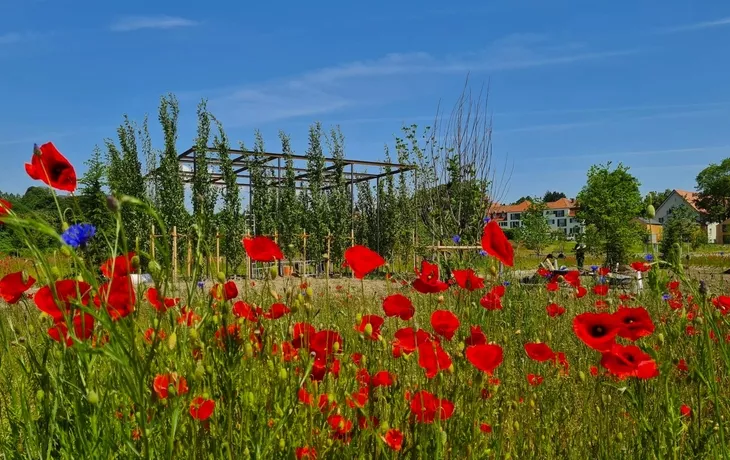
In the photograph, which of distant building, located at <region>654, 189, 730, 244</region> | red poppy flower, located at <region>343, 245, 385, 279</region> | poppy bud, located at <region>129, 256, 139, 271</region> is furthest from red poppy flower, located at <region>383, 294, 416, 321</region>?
distant building, located at <region>654, 189, 730, 244</region>

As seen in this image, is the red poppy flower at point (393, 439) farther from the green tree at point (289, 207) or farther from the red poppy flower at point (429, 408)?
the green tree at point (289, 207)

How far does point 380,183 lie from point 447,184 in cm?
651

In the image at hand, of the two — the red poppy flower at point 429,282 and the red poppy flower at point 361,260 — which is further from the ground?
the red poppy flower at point 361,260

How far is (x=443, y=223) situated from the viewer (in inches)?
403

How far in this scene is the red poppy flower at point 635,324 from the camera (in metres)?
1.20

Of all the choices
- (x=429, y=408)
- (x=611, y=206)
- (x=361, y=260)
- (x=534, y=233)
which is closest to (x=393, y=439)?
(x=429, y=408)

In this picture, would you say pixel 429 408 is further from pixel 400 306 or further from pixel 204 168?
pixel 204 168

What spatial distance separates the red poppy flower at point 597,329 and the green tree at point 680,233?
17.2 inches

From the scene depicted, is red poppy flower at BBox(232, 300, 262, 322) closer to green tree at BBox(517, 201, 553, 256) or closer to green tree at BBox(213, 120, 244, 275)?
green tree at BBox(213, 120, 244, 275)

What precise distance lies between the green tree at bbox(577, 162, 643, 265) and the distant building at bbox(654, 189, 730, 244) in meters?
24.9

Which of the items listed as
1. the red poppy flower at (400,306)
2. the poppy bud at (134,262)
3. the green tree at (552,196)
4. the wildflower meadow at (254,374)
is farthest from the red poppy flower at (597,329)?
the green tree at (552,196)

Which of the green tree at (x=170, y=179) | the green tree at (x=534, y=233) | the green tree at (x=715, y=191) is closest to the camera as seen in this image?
the green tree at (x=170, y=179)

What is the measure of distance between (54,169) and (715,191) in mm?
68915

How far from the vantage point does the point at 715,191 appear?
2307 inches
